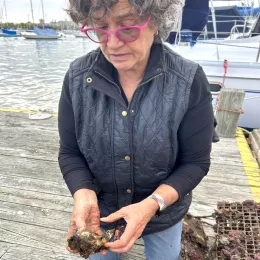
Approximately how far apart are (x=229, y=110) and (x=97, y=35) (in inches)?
159

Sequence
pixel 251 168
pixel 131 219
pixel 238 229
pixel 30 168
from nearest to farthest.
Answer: pixel 131 219, pixel 238 229, pixel 30 168, pixel 251 168

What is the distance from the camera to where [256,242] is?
8.20 feet

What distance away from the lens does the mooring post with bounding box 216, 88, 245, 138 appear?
4977 mm

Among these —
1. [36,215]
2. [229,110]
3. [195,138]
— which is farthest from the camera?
[229,110]

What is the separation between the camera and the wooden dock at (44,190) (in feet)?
8.77

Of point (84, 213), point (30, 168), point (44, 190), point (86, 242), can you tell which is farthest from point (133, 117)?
point (30, 168)

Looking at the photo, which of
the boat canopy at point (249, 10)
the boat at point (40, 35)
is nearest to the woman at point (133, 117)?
the boat canopy at point (249, 10)

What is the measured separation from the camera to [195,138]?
1601 mm

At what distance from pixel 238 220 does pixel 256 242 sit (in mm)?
330

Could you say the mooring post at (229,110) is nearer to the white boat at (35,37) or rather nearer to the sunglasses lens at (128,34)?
the sunglasses lens at (128,34)

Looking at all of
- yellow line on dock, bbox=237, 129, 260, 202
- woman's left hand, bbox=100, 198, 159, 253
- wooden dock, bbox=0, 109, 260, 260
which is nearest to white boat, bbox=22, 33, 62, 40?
wooden dock, bbox=0, 109, 260, 260

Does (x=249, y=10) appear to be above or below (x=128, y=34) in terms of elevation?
above

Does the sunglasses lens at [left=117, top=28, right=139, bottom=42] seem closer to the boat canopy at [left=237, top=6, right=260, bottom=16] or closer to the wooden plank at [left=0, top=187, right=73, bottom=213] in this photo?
the wooden plank at [left=0, top=187, right=73, bottom=213]

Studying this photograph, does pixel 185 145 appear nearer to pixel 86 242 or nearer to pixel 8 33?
pixel 86 242
